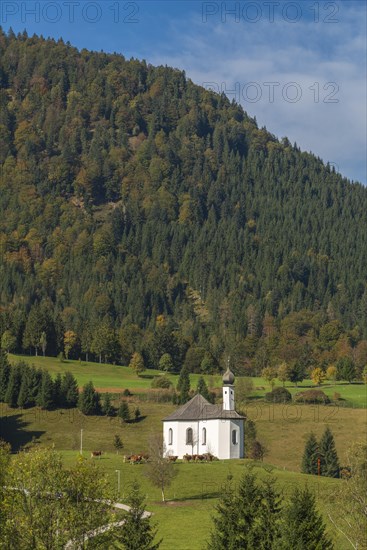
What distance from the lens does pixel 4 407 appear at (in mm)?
117125

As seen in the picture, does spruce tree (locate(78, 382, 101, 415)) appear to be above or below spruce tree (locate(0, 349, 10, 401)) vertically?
below

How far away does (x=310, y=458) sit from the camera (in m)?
95.6

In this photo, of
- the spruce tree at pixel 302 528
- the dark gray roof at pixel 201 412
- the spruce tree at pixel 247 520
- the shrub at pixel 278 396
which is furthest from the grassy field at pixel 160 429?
the spruce tree at pixel 302 528

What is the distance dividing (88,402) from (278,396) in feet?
91.2

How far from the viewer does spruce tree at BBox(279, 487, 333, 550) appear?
39281 mm

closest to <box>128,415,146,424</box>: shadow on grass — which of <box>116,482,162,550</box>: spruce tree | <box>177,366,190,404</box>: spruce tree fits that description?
<box>177,366,190,404</box>: spruce tree

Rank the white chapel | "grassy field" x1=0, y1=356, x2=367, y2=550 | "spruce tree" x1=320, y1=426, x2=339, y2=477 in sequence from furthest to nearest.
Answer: the white chapel < "spruce tree" x1=320, y1=426, x2=339, y2=477 < "grassy field" x1=0, y1=356, x2=367, y2=550

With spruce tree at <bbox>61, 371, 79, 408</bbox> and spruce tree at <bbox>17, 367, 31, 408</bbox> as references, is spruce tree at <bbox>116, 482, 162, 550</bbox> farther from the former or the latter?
spruce tree at <bbox>61, 371, 79, 408</bbox>

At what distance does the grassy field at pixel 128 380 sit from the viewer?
137262 mm

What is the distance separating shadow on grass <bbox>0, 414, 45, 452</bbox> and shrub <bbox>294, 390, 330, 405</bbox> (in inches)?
1542

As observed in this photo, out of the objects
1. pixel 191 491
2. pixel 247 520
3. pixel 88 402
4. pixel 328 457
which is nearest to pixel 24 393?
pixel 88 402

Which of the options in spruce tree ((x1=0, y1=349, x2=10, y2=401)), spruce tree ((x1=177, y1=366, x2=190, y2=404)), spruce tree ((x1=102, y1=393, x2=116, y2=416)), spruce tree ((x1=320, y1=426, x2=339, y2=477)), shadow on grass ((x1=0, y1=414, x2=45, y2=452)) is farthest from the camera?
spruce tree ((x1=177, y1=366, x2=190, y2=404))

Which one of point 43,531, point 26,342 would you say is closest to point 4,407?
point 26,342

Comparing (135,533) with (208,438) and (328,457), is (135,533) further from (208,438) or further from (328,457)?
(208,438)
